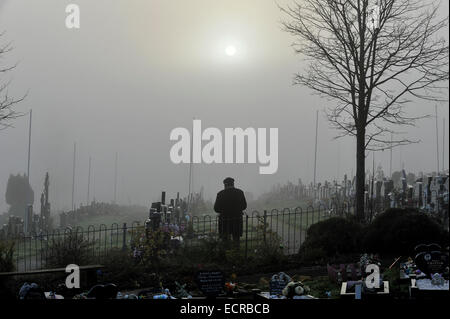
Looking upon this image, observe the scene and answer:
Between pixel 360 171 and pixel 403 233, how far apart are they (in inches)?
32.3

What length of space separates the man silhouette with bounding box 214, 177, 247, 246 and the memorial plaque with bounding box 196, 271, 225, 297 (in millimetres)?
1339

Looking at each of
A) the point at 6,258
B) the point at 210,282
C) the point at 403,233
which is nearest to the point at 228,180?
the point at 210,282

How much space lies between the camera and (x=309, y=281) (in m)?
6.57

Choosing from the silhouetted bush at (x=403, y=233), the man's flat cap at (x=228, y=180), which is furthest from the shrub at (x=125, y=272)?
the silhouetted bush at (x=403, y=233)

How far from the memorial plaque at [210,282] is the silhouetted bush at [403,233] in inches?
88.1

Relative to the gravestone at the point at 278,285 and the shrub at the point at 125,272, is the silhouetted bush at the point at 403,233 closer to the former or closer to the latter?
the gravestone at the point at 278,285

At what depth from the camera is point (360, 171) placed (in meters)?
7.32

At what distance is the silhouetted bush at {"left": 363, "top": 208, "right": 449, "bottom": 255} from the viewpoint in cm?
705

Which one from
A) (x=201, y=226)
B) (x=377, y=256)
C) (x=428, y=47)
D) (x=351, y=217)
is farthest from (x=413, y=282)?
(x=428, y=47)

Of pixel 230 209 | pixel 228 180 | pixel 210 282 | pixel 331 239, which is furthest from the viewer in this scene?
pixel 331 239

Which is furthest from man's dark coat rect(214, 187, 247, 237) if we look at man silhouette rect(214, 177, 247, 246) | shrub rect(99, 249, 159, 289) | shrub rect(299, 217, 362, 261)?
shrub rect(99, 249, 159, 289)

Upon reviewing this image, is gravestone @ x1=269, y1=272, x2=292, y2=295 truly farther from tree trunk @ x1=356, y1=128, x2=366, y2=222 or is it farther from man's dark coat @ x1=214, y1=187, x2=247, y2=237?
tree trunk @ x1=356, y1=128, x2=366, y2=222

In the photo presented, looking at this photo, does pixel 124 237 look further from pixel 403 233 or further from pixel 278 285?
pixel 403 233

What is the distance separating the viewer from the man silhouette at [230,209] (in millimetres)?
6875
